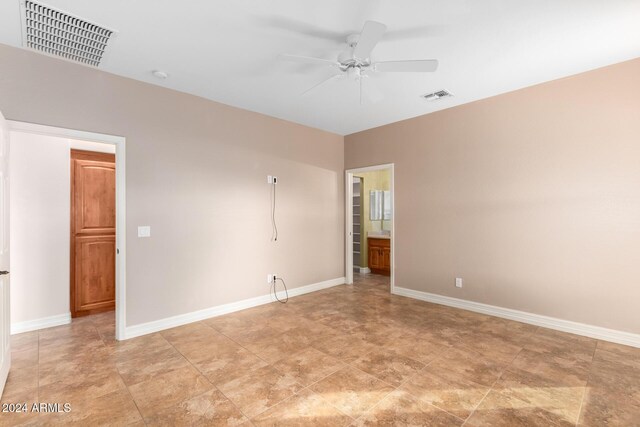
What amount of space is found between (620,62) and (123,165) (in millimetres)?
5360

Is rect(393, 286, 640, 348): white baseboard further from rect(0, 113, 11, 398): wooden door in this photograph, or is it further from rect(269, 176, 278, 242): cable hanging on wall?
rect(0, 113, 11, 398): wooden door

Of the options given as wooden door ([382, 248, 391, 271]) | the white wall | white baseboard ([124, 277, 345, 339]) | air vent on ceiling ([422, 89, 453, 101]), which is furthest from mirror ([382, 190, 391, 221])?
the white wall

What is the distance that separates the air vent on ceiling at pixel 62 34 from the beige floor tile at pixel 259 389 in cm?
→ 308

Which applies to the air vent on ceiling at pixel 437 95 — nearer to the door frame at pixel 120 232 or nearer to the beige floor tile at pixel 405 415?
the beige floor tile at pixel 405 415

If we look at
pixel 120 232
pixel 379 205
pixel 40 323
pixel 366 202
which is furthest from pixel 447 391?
pixel 379 205

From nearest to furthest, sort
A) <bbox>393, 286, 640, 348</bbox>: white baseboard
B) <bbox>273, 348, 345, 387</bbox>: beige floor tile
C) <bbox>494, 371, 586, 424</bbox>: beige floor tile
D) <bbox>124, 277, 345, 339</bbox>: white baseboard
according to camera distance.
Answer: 1. <bbox>494, 371, 586, 424</bbox>: beige floor tile
2. <bbox>273, 348, 345, 387</bbox>: beige floor tile
3. <bbox>393, 286, 640, 348</bbox>: white baseboard
4. <bbox>124, 277, 345, 339</bbox>: white baseboard

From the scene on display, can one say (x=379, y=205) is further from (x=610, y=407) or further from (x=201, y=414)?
(x=201, y=414)

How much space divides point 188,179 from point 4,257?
1791mm

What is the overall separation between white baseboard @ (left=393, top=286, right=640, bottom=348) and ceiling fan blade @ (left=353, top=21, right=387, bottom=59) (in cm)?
351

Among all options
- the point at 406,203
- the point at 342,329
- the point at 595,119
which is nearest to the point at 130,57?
the point at 342,329

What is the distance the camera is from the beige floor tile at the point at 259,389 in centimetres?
204

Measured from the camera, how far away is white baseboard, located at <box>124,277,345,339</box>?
3.25 metres

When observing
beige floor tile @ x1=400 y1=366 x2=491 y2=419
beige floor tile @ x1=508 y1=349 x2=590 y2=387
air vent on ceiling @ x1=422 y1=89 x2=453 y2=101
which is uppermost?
air vent on ceiling @ x1=422 y1=89 x2=453 y2=101

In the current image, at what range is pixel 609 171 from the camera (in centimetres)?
306
